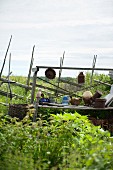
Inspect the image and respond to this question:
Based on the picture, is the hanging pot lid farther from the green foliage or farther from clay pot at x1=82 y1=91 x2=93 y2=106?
the green foliage

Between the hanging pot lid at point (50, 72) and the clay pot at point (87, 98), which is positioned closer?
the clay pot at point (87, 98)

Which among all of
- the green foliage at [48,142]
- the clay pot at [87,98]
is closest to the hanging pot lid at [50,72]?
the clay pot at [87,98]

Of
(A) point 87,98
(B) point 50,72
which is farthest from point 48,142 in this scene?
(B) point 50,72

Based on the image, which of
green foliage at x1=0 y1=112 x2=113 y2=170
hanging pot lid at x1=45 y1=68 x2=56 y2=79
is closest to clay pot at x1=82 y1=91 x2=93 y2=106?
hanging pot lid at x1=45 y1=68 x2=56 y2=79

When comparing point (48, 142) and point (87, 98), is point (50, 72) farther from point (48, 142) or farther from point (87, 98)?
point (48, 142)

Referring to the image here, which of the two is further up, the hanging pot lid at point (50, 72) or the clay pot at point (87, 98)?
the hanging pot lid at point (50, 72)

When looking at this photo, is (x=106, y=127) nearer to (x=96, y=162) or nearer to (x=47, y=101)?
(x=47, y=101)

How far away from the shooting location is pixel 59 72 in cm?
926

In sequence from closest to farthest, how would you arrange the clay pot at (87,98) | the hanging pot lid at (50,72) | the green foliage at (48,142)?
the green foliage at (48,142) → the clay pot at (87,98) → the hanging pot lid at (50,72)

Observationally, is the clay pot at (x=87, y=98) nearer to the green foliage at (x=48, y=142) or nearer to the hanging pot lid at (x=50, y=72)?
the hanging pot lid at (x=50, y=72)

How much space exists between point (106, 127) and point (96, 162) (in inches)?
142

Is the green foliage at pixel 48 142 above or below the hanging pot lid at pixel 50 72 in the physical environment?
below

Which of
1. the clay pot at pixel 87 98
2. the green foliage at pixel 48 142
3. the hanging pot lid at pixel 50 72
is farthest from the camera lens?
the hanging pot lid at pixel 50 72

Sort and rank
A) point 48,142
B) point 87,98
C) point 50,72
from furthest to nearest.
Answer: point 50,72 < point 87,98 < point 48,142
